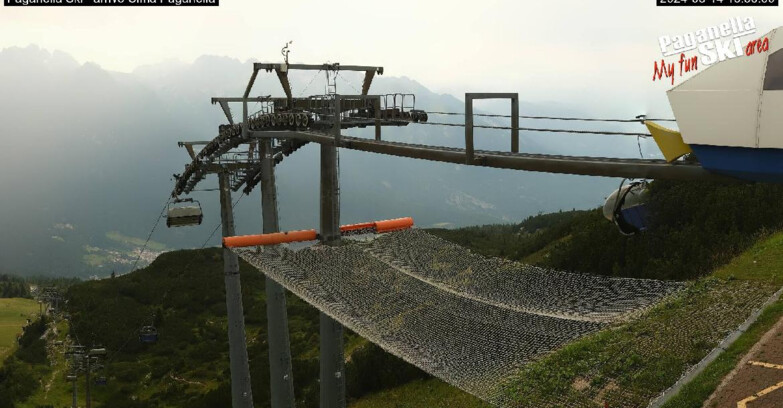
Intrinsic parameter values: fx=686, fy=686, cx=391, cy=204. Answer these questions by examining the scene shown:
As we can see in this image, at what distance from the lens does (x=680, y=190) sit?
3878 cm

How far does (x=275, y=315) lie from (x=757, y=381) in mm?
13398

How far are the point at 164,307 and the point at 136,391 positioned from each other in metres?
18.9

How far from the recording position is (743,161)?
20.4 ft

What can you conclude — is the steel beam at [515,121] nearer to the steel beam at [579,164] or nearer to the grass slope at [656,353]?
the steel beam at [579,164]

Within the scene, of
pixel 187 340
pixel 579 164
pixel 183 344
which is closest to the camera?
pixel 579 164

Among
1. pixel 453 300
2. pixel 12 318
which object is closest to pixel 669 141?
pixel 453 300

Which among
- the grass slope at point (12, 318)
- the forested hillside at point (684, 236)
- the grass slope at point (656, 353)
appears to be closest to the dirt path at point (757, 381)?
the grass slope at point (656, 353)

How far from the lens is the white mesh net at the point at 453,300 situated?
12.6 meters

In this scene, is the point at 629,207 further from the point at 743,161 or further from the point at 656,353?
the point at 656,353

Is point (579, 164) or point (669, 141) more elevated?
point (669, 141)

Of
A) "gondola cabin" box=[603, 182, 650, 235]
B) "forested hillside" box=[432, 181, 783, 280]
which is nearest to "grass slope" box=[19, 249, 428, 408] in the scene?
"forested hillside" box=[432, 181, 783, 280]

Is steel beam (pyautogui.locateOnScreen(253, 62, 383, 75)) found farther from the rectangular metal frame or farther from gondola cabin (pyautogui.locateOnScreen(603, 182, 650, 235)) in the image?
gondola cabin (pyautogui.locateOnScreen(603, 182, 650, 235))

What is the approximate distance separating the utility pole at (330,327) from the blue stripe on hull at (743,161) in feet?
34.5

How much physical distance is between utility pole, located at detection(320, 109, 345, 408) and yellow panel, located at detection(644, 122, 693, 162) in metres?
10.0
